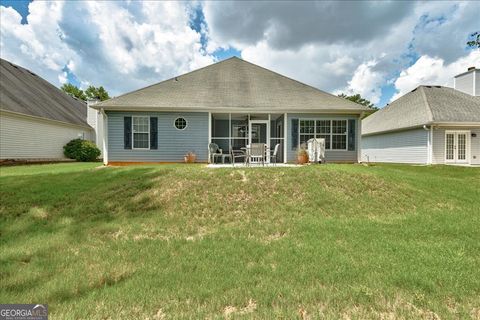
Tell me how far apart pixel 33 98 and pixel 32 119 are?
339cm

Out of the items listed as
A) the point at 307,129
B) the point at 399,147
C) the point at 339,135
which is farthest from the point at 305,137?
the point at 399,147

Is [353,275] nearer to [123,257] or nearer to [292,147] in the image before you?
[123,257]

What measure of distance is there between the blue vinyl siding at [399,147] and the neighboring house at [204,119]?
7.07 metres

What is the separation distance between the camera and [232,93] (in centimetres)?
1410

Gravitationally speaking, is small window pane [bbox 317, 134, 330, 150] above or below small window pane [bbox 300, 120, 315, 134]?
below

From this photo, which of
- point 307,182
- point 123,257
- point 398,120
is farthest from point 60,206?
point 398,120

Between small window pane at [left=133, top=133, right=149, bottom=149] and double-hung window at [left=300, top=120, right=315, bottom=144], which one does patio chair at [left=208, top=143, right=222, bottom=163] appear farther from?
Answer: double-hung window at [left=300, top=120, right=315, bottom=144]

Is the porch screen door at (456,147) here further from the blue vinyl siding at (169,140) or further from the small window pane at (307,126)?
the blue vinyl siding at (169,140)

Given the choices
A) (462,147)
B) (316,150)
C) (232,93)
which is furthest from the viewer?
(462,147)

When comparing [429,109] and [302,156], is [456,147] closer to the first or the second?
[429,109]

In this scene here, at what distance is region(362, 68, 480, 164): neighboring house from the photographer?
1653 centimetres

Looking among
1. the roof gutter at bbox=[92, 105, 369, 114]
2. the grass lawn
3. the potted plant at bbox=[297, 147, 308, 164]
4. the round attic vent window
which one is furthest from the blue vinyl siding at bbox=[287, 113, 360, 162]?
the grass lawn

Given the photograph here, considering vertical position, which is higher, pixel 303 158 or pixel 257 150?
pixel 257 150

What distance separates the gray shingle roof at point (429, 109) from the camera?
56.1ft
